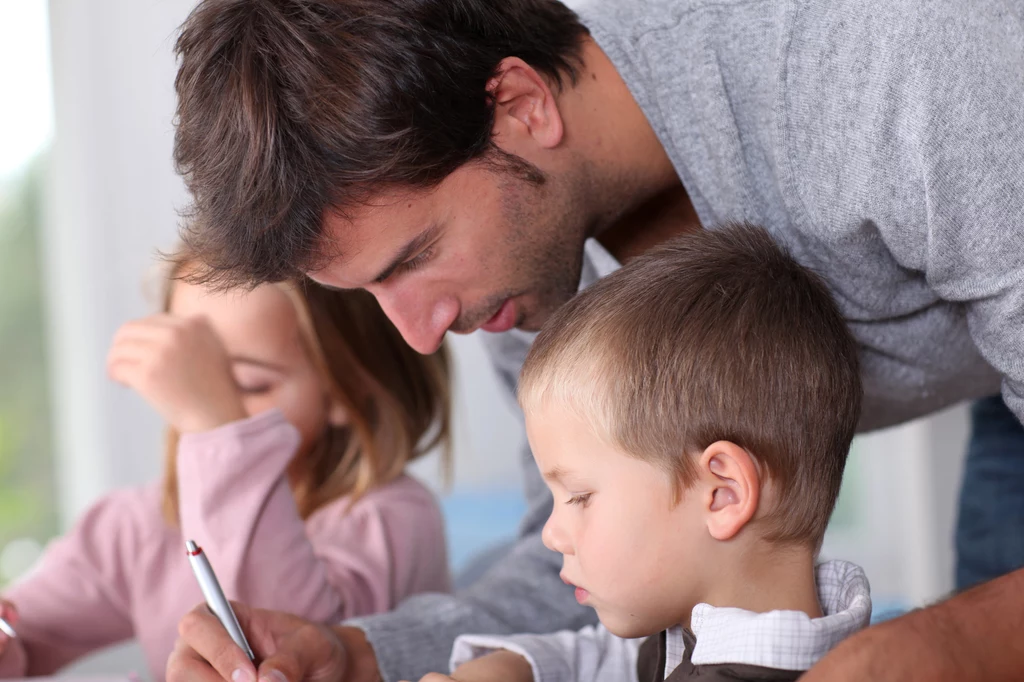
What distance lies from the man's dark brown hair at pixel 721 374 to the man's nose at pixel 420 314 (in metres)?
0.22

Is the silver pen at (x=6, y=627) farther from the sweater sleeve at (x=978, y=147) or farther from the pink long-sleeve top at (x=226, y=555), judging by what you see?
the sweater sleeve at (x=978, y=147)

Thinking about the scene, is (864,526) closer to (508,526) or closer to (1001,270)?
(508,526)

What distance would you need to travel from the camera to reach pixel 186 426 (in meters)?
1.18

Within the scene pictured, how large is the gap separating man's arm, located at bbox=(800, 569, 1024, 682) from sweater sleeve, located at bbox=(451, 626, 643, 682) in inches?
10.6

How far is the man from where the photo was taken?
2.70 ft

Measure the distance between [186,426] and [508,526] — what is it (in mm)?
1142

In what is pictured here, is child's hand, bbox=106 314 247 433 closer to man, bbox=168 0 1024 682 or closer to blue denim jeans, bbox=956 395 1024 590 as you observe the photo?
man, bbox=168 0 1024 682

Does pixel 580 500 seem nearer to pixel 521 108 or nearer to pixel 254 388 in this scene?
pixel 521 108

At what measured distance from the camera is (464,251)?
3.21ft

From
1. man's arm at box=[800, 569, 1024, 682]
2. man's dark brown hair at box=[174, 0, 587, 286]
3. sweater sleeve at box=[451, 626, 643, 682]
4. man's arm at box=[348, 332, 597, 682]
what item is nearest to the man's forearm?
man's arm at box=[348, 332, 597, 682]

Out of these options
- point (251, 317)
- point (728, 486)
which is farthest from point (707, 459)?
point (251, 317)

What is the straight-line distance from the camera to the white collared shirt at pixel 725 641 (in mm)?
694

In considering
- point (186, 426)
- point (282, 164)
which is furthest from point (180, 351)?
point (282, 164)

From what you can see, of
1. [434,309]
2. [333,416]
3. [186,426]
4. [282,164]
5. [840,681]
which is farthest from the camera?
[333,416]
